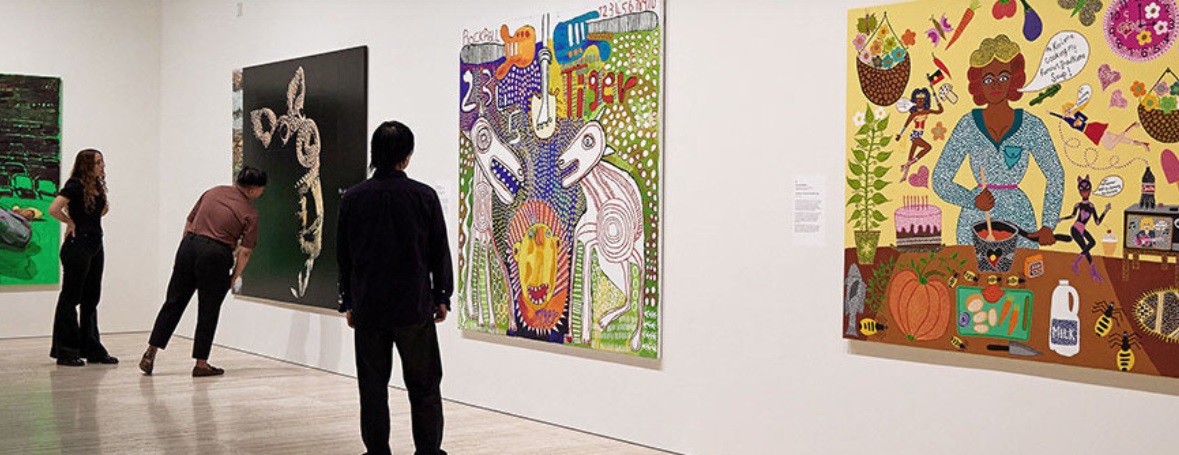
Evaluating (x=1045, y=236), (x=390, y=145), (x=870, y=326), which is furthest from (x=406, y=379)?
(x=1045, y=236)

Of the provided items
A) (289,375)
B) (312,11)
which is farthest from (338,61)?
(289,375)

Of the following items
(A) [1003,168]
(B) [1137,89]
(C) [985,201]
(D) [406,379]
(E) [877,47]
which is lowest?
(D) [406,379]

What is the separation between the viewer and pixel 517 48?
23.9 ft

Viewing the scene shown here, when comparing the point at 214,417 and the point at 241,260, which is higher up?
the point at 241,260

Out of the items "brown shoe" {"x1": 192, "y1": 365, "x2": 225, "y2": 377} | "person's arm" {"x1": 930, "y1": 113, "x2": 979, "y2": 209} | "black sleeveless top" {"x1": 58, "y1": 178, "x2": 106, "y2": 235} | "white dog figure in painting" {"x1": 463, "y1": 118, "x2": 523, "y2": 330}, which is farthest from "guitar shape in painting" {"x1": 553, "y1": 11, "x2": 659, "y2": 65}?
"black sleeveless top" {"x1": 58, "y1": 178, "x2": 106, "y2": 235}

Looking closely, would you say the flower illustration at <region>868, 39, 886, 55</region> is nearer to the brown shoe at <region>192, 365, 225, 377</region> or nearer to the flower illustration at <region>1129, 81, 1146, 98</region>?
the flower illustration at <region>1129, 81, 1146, 98</region>

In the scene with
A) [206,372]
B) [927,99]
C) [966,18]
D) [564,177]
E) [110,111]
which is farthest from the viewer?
[110,111]

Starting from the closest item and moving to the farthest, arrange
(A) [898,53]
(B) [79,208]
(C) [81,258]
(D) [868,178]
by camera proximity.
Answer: (A) [898,53], (D) [868,178], (B) [79,208], (C) [81,258]

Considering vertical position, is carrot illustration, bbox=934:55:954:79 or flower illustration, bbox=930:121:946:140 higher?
carrot illustration, bbox=934:55:954:79

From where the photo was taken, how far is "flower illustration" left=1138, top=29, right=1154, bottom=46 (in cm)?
444

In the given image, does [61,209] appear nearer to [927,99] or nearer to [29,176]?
[29,176]

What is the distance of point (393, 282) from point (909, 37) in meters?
2.35

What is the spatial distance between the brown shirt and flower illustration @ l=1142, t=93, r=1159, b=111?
20.6 feet

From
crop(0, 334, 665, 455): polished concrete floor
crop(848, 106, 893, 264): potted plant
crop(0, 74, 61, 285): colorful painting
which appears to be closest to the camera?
crop(848, 106, 893, 264): potted plant
